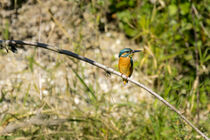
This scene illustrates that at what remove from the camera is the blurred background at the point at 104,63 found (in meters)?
2.51

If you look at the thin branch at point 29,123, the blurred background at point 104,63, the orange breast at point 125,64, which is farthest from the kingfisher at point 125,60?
the thin branch at point 29,123

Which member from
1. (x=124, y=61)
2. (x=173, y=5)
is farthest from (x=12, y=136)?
(x=173, y=5)

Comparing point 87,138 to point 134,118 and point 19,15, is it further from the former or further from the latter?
point 19,15

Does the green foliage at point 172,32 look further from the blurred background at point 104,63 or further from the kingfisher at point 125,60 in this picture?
the kingfisher at point 125,60

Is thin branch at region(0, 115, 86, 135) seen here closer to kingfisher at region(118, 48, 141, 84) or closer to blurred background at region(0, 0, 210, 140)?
blurred background at region(0, 0, 210, 140)

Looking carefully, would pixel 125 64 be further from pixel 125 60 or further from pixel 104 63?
pixel 104 63

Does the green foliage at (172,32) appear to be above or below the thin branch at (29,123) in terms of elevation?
above

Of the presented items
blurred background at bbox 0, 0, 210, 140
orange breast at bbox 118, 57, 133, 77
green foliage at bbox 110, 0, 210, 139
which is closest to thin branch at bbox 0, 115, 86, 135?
blurred background at bbox 0, 0, 210, 140

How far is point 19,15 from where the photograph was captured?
3.04 metres

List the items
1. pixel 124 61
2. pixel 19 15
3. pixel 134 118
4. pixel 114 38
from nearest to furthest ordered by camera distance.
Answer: pixel 124 61 → pixel 134 118 → pixel 19 15 → pixel 114 38

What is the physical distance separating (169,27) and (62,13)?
1322 millimetres

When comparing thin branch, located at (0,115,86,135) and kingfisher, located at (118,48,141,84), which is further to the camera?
kingfisher, located at (118,48,141,84)

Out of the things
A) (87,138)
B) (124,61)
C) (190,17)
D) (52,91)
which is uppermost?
(190,17)

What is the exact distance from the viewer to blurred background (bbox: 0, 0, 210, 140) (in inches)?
99.0
